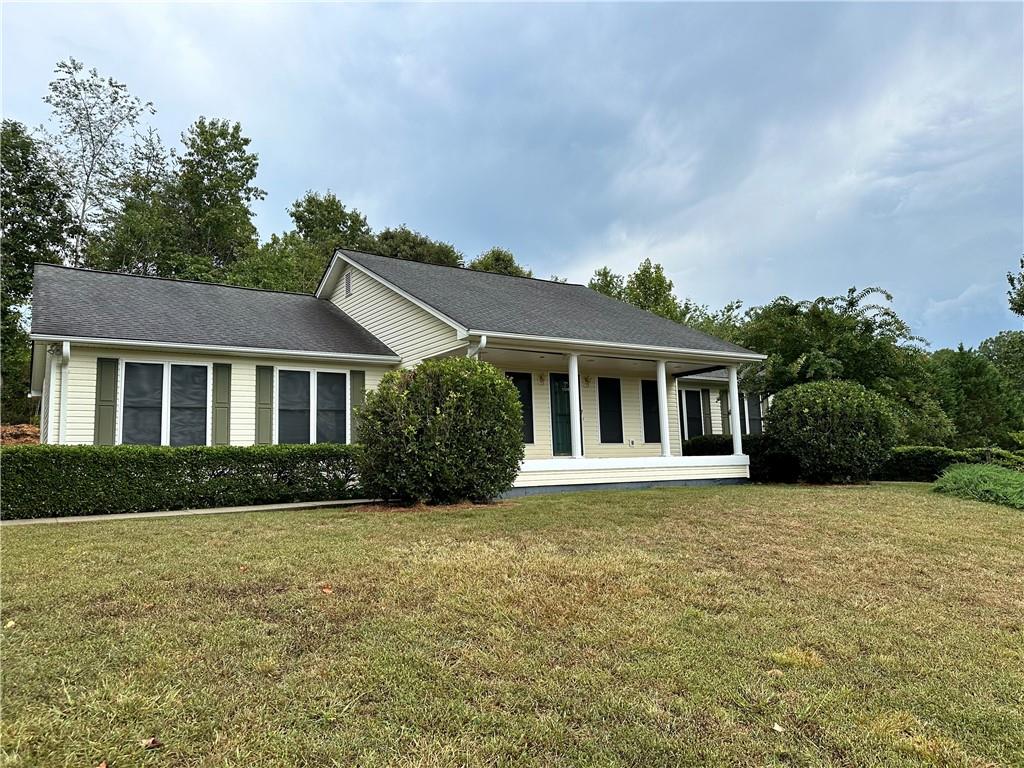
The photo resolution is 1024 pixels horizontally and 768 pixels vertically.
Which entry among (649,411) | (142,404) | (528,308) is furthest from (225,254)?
(649,411)

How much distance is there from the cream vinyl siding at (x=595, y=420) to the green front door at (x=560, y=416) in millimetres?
140

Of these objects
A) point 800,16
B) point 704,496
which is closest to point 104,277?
point 704,496

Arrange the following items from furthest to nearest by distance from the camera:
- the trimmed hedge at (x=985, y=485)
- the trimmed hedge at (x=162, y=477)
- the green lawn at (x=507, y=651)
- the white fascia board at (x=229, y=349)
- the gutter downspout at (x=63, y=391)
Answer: the white fascia board at (x=229, y=349)
the gutter downspout at (x=63, y=391)
the trimmed hedge at (x=985, y=485)
the trimmed hedge at (x=162, y=477)
the green lawn at (x=507, y=651)

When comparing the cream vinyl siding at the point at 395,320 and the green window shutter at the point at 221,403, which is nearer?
the green window shutter at the point at 221,403

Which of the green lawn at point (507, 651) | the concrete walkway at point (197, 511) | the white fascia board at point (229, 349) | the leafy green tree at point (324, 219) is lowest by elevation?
the green lawn at point (507, 651)

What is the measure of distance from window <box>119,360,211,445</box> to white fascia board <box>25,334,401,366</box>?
466 millimetres

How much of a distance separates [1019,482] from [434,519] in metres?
9.48

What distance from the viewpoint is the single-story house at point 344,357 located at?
10070mm

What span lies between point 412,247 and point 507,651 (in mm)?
30762

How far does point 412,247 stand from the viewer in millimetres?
32156

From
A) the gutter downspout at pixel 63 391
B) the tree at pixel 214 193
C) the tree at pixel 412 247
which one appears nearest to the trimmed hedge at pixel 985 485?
the gutter downspout at pixel 63 391

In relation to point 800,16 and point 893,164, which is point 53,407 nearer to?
point 800,16

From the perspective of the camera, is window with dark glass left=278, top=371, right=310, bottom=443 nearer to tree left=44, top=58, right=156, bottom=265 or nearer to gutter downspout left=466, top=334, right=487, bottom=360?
gutter downspout left=466, top=334, right=487, bottom=360

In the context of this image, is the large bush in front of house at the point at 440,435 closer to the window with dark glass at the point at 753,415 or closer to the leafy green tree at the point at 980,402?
the window with dark glass at the point at 753,415
